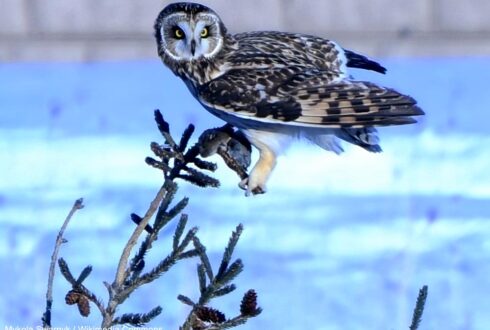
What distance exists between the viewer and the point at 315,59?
2.78 meters

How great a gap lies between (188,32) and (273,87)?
219 millimetres

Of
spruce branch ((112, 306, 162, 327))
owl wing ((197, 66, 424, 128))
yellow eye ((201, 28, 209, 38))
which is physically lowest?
owl wing ((197, 66, 424, 128))

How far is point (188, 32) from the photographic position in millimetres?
2760

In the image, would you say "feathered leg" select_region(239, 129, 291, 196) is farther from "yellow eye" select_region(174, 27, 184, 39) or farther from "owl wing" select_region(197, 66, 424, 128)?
"yellow eye" select_region(174, 27, 184, 39)

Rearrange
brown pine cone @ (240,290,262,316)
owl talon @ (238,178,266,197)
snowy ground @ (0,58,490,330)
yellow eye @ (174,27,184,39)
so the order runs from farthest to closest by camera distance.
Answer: snowy ground @ (0,58,490,330), yellow eye @ (174,27,184,39), owl talon @ (238,178,266,197), brown pine cone @ (240,290,262,316)

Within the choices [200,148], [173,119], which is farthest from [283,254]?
[200,148]

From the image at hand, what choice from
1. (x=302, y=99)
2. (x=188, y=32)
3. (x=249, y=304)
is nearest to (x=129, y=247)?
(x=249, y=304)

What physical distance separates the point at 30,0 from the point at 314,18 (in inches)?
58.1

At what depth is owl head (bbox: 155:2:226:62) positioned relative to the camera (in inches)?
106

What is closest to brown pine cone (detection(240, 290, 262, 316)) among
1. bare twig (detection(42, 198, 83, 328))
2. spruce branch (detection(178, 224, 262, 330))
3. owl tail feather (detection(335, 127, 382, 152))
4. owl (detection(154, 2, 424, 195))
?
spruce branch (detection(178, 224, 262, 330))

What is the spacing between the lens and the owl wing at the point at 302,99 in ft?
8.02

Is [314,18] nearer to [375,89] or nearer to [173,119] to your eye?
[173,119]

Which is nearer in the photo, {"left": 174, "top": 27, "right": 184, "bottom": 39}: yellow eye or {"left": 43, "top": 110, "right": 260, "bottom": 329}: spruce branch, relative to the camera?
{"left": 43, "top": 110, "right": 260, "bottom": 329}: spruce branch

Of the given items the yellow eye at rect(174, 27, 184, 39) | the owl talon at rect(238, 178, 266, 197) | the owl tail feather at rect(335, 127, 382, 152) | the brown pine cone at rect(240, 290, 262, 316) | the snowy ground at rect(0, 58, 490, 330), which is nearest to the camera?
the brown pine cone at rect(240, 290, 262, 316)
